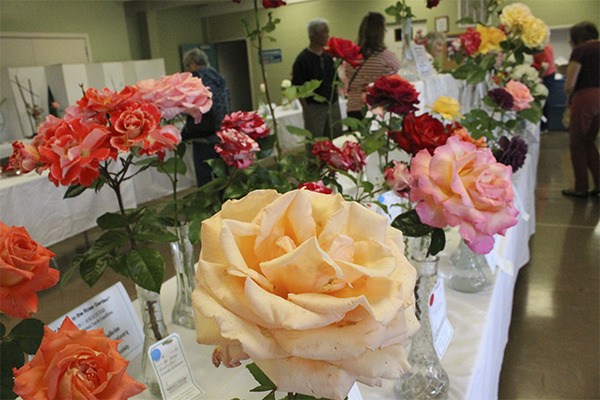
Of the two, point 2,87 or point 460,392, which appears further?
point 2,87

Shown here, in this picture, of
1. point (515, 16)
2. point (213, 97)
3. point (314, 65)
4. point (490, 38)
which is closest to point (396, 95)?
point (515, 16)

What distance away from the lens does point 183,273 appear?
3.20 feet

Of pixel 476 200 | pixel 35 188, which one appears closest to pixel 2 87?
pixel 35 188

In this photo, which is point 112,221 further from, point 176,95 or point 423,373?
point 423,373

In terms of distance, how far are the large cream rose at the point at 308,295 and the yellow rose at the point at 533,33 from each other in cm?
183

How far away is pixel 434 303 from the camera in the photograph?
0.79 m

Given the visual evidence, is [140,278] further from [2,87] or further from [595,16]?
[595,16]

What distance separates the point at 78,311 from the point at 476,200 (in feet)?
1.92

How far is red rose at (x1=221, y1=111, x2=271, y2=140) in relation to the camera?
830mm

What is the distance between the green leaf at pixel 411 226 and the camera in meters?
0.66

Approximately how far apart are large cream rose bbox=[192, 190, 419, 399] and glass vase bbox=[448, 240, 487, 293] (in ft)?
2.75

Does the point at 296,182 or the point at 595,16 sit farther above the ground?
the point at 595,16

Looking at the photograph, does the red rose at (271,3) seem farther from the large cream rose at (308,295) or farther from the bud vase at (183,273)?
the large cream rose at (308,295)

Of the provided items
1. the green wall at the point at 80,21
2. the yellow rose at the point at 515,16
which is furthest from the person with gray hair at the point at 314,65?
the green wall at the point at 80,21
